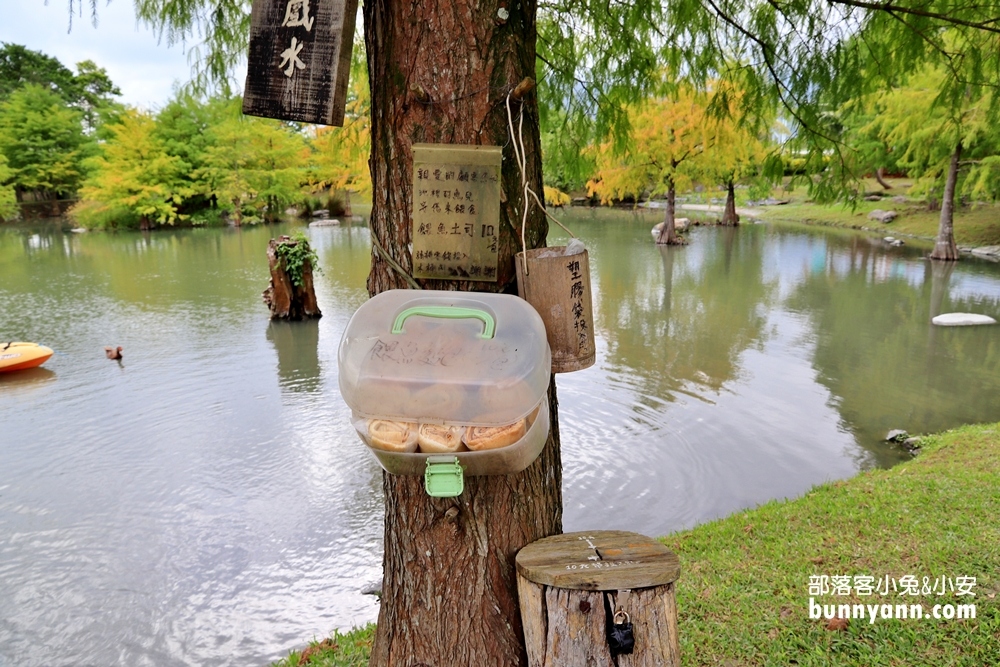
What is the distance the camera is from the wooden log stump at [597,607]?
4.27ft

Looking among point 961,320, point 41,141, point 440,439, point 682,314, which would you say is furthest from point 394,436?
A: point 41,141

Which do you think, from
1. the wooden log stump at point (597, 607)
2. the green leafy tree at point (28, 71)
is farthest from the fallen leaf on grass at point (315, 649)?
the green leafy tree at point (28, 71)

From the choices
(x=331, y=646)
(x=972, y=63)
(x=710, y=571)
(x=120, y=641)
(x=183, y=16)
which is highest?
(x=183, y=16)

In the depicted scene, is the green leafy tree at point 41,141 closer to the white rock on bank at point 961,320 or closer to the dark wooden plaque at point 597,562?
the white rock on bank at point 961,320

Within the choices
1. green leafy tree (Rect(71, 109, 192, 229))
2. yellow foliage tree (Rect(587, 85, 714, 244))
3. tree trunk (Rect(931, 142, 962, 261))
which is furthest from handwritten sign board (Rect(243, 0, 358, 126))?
green leafy tree (Rect(71, 109, 192, 229))

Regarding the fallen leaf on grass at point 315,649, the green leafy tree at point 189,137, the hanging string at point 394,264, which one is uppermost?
the green leafy tree at point 189,137

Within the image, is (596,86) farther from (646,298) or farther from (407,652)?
(646,298)

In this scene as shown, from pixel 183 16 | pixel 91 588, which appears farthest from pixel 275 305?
pixel 183 16

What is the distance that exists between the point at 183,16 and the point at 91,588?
2.84 m

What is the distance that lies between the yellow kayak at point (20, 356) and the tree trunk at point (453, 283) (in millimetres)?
6860

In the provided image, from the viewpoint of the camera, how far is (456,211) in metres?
1.40

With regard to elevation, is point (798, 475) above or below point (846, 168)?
below

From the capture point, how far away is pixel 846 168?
2680 millimetres

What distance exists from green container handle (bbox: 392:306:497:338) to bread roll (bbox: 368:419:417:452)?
184 millimetres
